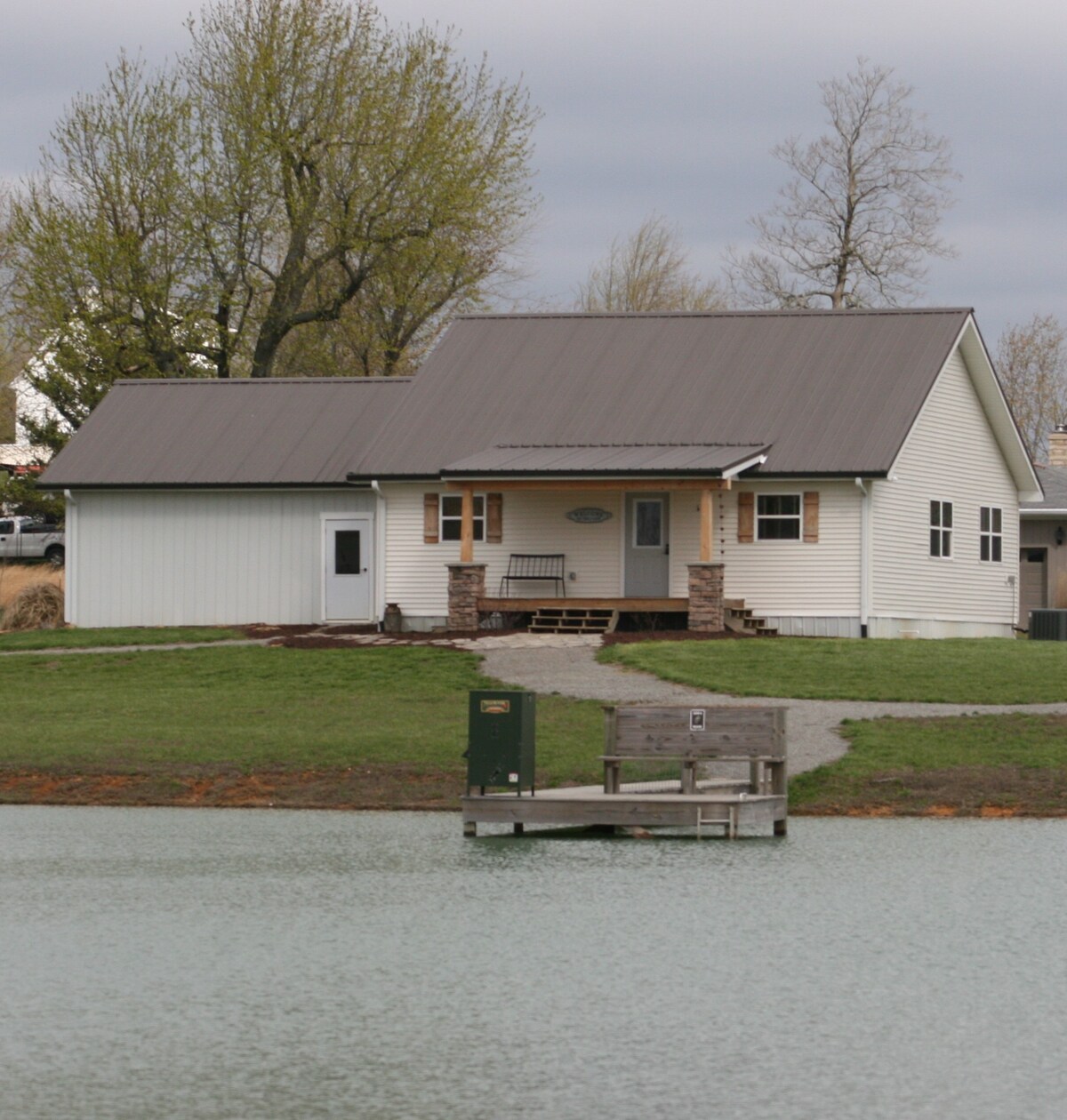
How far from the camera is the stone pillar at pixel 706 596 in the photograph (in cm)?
3356

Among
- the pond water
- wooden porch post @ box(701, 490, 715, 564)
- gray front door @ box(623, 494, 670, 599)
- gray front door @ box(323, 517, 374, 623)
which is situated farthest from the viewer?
gray front door @ box(323, 517, 374, 623)

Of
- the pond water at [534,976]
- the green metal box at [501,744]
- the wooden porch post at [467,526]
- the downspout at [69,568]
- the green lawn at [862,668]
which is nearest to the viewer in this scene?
the pond water at [534,976]

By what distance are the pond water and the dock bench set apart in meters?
0.72

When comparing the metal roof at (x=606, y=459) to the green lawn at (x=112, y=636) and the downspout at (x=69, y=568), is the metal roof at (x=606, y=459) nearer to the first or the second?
the green lawn at (x=112, y=636)

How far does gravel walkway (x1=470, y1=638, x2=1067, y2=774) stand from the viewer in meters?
22.6

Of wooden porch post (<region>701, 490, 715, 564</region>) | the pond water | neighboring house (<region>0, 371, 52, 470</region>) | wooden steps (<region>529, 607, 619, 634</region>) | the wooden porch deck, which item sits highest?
neighboring house (<region>0, 371, 52, 470</region>)

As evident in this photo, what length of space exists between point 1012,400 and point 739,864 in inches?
2386

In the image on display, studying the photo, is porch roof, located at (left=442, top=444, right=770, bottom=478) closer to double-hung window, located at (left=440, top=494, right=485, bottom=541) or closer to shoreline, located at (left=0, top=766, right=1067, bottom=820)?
double-hung window, located at (left=440, top=494, right=485, bottom=541)

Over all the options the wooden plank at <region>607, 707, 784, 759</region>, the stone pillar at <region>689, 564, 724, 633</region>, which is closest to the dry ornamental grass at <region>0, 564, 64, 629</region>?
the stone pillar at <region>689, 564, 724, 633</region>

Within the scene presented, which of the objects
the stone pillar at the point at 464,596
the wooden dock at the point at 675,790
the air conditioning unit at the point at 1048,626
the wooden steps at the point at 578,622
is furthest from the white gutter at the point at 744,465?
the wooden dock at the point at 675,790

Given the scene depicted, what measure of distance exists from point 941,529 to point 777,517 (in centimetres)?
406

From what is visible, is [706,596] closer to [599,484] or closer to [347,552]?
[599,484]

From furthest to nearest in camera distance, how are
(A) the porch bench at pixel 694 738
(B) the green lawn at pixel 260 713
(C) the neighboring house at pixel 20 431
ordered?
(C) the neighboring house at pixel 20 431
(B) the green lawn at pixel 260 713
(A) the porch bench at pixel 694 738

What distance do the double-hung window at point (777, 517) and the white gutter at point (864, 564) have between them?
42.9 inches
